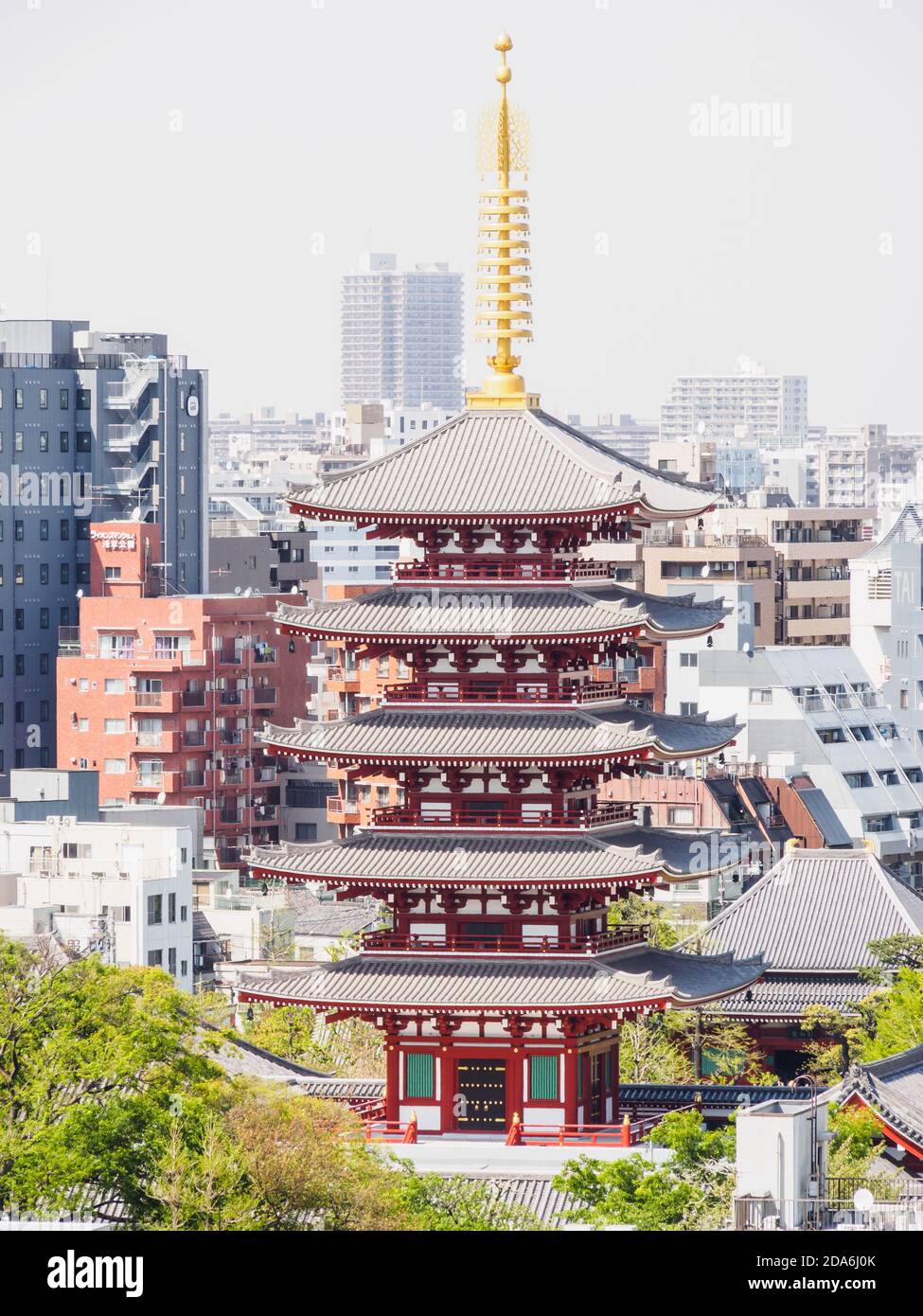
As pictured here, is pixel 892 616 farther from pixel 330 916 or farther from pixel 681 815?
pixel 330 916

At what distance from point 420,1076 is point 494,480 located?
11099mm


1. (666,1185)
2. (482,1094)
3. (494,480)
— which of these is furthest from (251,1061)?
(666,1185)

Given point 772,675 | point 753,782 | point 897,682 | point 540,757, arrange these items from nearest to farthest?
point 540,757 < point 753,782 < point 772,675 < point 897,682

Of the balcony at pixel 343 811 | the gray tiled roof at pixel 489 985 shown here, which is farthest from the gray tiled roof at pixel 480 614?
the balcony at pixel 343 811

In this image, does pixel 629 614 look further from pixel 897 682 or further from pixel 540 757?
pixel 897 682

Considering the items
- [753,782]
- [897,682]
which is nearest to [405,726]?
[753,782]

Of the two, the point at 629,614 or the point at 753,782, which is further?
the point at 753,782

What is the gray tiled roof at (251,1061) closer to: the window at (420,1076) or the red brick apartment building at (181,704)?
the window at (420,1076)

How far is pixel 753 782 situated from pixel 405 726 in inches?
2465

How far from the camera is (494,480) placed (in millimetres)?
65000

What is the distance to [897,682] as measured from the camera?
149375mm

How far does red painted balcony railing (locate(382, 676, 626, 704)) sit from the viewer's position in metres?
64.5

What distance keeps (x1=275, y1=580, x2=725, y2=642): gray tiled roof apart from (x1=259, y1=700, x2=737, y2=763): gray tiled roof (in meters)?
1.59

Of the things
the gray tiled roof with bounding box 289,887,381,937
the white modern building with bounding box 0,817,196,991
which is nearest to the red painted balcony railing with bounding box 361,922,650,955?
the white modern building with bounding box 0,817,196,991
